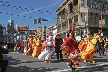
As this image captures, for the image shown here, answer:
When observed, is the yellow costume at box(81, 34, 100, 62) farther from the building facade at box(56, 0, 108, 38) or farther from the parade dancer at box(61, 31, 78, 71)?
the building facade at box(56, 0, 108, 38)

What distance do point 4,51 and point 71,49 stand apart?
2.85 metres

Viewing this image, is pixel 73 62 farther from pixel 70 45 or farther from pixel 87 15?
pixel 87 15

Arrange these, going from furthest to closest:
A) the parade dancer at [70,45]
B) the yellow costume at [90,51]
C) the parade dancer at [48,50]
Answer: the parade dancer at [48,50] < the yellow costume at [90,51] < the parade dancer at [70,45]

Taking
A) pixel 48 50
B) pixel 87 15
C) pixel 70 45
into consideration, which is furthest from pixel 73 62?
pixel 87 15

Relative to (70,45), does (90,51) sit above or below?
below

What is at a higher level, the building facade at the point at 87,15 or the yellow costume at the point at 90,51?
the building facade at the point at 87,15

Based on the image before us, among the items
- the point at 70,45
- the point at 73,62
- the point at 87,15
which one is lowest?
the point at 73,62

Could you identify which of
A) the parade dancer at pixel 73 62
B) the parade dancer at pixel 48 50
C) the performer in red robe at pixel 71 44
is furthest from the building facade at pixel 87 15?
the parade dancer at pixel 73 62

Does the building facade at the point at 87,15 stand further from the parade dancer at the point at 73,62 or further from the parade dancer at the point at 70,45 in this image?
the parade dancer at the point at 73,62

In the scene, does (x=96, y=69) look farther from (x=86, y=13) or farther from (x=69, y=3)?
(x=69, y=3)

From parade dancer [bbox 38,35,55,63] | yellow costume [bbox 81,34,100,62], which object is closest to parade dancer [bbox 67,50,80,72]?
yellow costume [bbox 81,34,100,62]

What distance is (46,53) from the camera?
13.5 meters

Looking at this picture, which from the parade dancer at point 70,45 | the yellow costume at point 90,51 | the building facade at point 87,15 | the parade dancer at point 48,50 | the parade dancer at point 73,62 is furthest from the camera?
the building facade at point 87,15

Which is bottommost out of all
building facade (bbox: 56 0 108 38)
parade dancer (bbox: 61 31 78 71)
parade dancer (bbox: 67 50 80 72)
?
parade dancer (bbox: 67 50 80 72)
